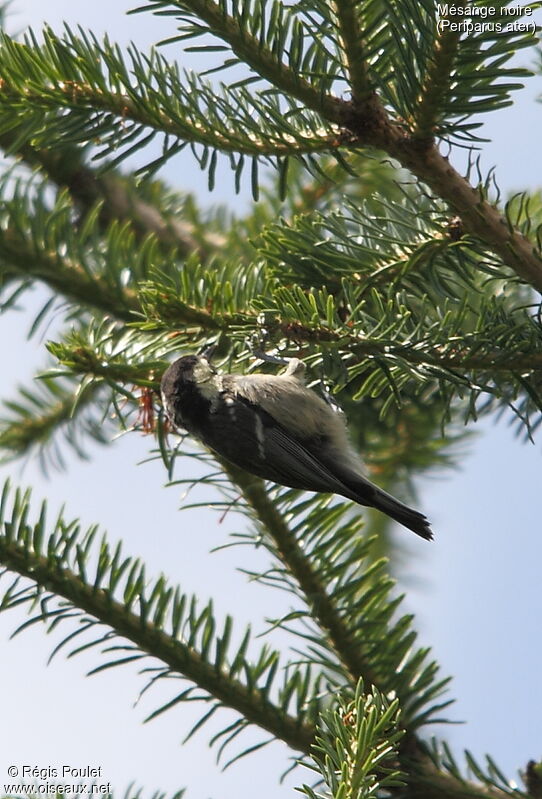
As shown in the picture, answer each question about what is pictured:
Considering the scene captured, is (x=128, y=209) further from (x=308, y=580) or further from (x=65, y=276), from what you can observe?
(x=308, y=580)

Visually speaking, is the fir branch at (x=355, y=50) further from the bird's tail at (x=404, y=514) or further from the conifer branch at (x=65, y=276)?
the bird's tail at (x=404, y=514)

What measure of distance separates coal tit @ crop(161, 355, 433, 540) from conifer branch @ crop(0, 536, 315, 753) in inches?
18.7

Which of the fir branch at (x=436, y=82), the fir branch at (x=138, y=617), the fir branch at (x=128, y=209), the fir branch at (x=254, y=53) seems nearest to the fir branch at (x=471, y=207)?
the fir branch at (x=436, y=82)

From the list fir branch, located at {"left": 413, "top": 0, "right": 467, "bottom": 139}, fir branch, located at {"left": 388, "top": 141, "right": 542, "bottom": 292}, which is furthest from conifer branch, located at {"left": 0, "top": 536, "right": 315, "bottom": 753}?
fir branch, located at {"left": 413, "top": 0, "right": 467, "bottom": 139}

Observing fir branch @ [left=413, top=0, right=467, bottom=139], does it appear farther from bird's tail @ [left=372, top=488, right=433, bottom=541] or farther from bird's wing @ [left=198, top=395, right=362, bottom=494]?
bird's tail @ [left=372, top=488, right=433, bottom=541]

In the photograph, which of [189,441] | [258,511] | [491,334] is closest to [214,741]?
[258,511]

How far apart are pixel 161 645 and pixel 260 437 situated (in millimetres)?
930

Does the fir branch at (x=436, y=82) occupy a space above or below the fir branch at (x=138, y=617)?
above

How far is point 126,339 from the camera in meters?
2.10

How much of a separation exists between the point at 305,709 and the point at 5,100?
128 cm

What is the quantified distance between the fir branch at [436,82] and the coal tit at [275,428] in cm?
67

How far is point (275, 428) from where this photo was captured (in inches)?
114

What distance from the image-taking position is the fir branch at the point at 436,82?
148 centimetres

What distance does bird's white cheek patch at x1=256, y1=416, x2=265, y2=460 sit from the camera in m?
2.50
